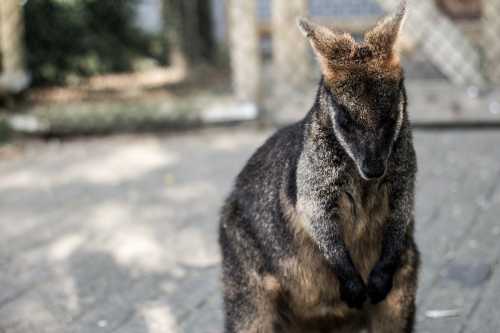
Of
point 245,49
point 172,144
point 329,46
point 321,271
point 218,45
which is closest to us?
point 329,46

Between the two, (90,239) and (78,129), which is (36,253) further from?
(78,129)

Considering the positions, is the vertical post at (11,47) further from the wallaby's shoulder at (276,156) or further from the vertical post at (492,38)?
the wallaby's shoulder at (276,156)

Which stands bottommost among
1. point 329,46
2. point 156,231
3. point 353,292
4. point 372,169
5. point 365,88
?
point 156,231

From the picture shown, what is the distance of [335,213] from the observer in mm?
3084

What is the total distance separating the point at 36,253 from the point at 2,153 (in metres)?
2.51

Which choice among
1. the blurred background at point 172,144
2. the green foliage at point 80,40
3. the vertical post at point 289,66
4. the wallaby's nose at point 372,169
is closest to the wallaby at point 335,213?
the wallaby's nose at point 372,169

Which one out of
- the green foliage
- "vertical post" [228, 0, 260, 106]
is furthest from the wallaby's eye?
the green foliage

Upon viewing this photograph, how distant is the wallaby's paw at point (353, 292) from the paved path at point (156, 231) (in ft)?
2.90

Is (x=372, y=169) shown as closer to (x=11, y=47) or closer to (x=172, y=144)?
(x=172, y=144)

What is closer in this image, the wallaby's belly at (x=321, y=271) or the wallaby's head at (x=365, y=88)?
the wallaby's head at (x=365, y=88)

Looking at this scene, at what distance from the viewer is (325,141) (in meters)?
3.02

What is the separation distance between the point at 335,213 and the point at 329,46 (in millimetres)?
621

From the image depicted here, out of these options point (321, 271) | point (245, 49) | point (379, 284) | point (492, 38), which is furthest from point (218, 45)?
point (379, 284)

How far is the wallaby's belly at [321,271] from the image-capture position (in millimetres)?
3197
